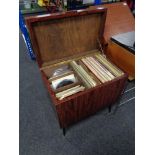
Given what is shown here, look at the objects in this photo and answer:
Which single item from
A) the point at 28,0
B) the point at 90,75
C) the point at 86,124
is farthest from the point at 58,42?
the point at 28,0

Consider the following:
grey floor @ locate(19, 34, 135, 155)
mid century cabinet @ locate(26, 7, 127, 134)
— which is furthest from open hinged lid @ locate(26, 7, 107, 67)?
grey floor @ locate(19, 34, 135, 155)

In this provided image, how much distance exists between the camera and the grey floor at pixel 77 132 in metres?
1.11

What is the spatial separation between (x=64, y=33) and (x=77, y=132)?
0.80 metres

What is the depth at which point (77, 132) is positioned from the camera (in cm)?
120

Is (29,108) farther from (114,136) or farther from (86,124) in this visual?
(114,136)

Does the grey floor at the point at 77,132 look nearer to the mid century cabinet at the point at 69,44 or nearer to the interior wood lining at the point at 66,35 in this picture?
the mid century cabinet at the point at 69,44

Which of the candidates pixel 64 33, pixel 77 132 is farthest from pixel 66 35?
pixel 77 132

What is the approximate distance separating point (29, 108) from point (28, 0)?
5.40 feet

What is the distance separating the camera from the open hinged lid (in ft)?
2.84

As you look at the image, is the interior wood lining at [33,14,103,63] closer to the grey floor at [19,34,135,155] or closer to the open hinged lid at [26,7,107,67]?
the open hinged lid at [26,7,107,67]

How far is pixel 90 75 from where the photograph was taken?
1029 millimetres

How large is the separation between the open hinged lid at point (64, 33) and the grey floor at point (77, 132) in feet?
1.86

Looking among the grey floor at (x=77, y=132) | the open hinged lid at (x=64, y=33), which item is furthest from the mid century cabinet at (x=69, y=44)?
the grey floor at (x=77, y=132)

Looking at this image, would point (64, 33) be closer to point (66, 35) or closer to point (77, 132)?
point (66, 35)
